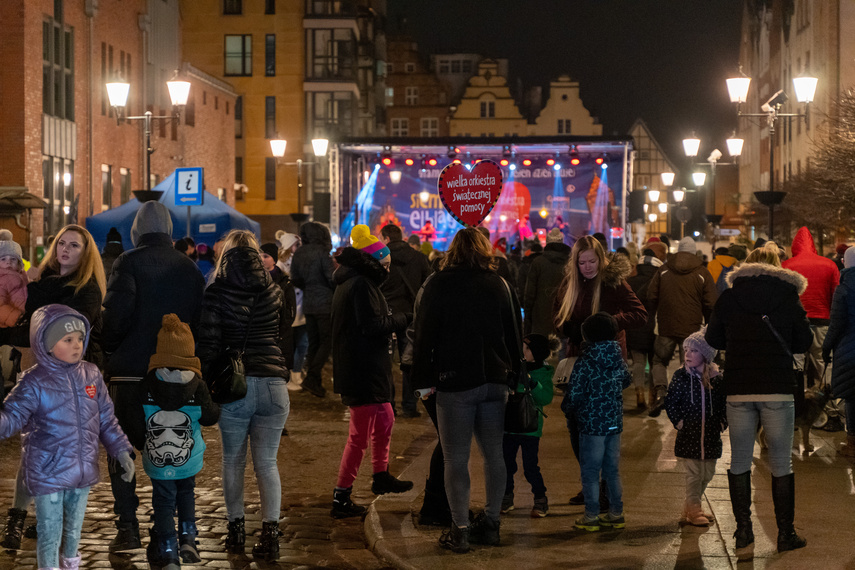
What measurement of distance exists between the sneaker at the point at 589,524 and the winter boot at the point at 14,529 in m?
3.32

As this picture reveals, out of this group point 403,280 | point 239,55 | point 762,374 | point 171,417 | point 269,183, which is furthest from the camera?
point 269,183

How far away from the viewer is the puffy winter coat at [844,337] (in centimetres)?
891

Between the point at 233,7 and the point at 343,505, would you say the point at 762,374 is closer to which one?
the point at 343,505

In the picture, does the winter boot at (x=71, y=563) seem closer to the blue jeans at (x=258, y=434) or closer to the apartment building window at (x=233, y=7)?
the blue jeans at (x=258, y=434)

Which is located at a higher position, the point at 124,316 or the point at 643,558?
the point at 124,316

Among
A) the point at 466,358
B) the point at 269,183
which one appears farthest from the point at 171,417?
the point at 269,183

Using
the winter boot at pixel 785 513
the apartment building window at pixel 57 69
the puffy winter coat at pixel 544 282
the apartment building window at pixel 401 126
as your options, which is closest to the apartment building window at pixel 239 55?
the apartment building window at pixel 401 126

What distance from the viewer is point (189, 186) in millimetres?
16766

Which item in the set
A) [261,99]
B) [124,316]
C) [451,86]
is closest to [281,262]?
[124,316]

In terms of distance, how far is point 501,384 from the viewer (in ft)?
21.1

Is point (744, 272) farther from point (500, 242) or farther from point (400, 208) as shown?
point (400, 208)

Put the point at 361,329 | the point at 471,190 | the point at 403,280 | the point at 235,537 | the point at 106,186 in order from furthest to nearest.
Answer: the point at 106,186 → the point at 403,280 → the point at 471,190 → the point at 361,329 → the point at 235,537

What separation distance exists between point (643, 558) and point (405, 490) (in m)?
2.15

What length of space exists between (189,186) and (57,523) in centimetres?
1170
